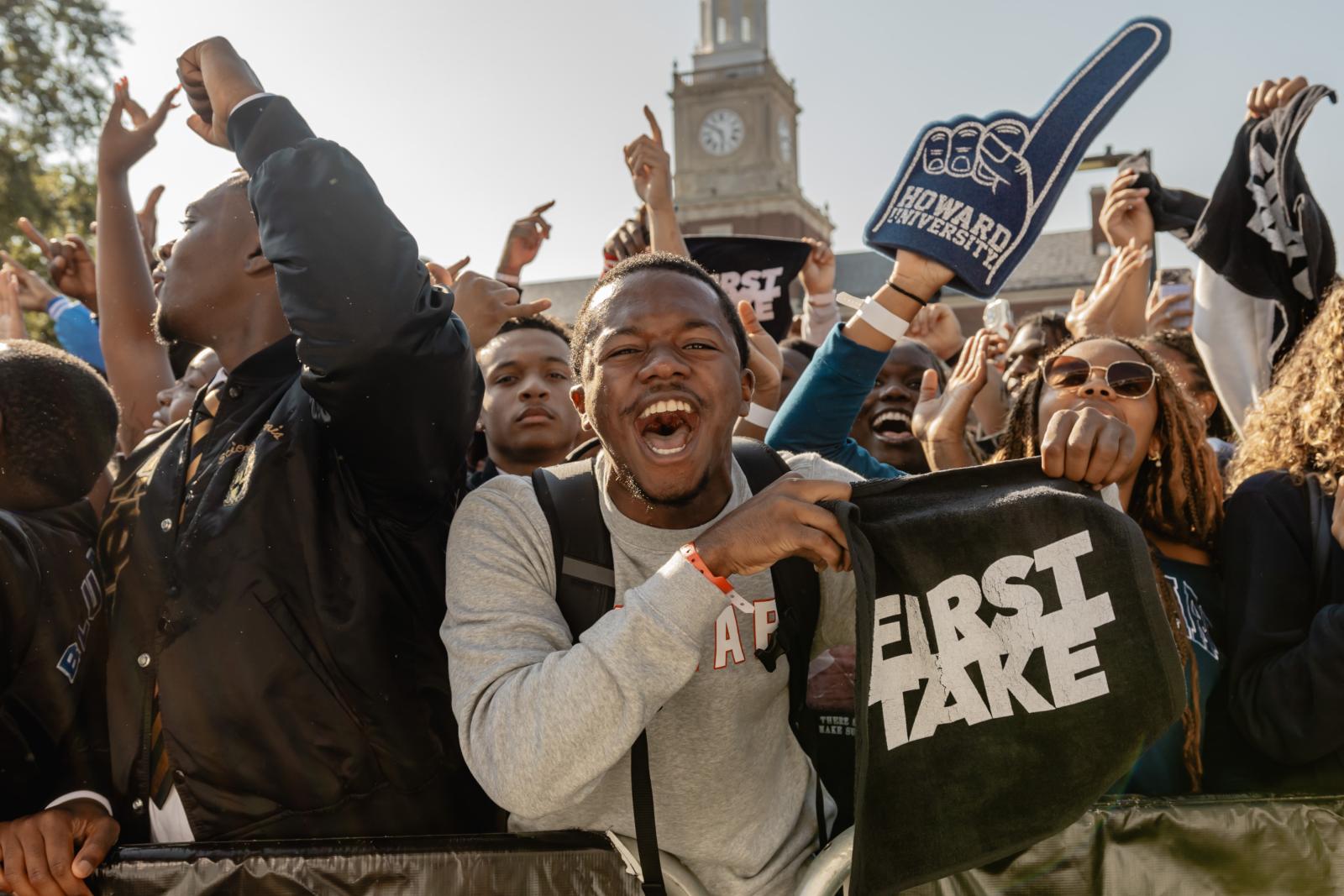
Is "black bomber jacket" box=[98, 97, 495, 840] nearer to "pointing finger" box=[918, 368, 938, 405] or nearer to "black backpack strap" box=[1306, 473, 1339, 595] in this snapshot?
"black backpack strap" box=[1306, 473, 1339, 595]

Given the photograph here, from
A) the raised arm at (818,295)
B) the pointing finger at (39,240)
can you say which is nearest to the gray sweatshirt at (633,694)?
the raised arm at (818,295)

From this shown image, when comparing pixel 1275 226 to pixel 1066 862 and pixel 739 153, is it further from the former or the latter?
pixel 739 153

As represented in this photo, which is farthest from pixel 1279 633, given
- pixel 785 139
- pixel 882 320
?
pixel 785 139

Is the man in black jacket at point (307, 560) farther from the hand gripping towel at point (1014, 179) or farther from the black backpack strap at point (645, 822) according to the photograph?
the hand gripping towel at point (1014, 179)

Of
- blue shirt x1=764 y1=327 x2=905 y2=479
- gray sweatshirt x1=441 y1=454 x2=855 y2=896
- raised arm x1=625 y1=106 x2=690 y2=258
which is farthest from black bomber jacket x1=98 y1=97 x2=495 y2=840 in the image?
raised arm x1=625 y1=106 x2=690 y2=258

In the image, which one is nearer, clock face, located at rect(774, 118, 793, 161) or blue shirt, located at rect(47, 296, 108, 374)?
blue shirt, located at rect(47, 296, 108, 374)

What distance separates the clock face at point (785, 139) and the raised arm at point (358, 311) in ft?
219

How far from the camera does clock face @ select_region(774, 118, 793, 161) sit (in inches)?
2643

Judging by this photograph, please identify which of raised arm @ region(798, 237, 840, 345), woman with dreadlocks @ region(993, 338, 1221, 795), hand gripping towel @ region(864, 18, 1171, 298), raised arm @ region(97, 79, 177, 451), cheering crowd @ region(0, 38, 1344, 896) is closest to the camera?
cheering crowd @ region(0, 38, 1344, 896)

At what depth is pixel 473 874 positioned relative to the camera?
1967 millimetres

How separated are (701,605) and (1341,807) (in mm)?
1202

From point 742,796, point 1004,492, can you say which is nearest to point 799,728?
point 742,796

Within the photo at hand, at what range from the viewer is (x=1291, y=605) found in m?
A: 2.35

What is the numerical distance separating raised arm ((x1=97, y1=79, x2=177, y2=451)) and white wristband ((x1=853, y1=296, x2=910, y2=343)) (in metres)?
2.53
